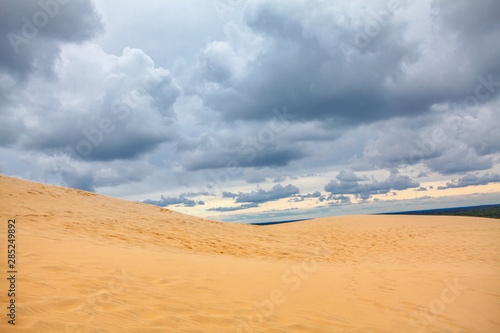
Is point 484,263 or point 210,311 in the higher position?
point 210,311

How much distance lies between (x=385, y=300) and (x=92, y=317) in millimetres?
5523

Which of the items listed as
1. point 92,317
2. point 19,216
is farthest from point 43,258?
point 19,216

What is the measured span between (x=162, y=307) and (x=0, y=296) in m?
2.13

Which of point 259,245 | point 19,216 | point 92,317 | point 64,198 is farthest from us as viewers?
point 64,198

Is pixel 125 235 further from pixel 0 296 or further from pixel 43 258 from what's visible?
pixel 0 296

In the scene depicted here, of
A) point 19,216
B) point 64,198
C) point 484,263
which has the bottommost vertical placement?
point 484,263

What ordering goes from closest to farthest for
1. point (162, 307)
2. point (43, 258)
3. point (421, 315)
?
point (162, 307) < point (421, 315) < point (43, 258)

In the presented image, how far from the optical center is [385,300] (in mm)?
6125

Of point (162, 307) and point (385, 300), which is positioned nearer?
point (162, 307)

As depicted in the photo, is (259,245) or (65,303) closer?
(65,303)

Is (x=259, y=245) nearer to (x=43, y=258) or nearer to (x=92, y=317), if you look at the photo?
(x=43, y=258)

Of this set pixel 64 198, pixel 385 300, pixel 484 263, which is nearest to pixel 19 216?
pixel 64 198

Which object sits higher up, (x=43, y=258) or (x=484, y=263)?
(x=43, y=258)

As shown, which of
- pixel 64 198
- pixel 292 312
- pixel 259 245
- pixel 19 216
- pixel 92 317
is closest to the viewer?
pixel 92 317
